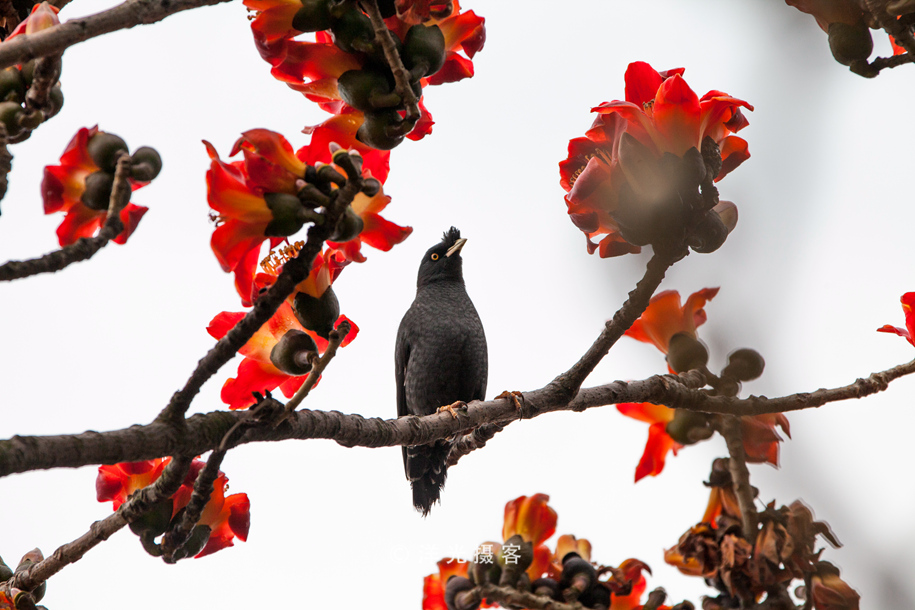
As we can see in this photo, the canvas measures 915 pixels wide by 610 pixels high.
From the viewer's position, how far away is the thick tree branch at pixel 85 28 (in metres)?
0.95

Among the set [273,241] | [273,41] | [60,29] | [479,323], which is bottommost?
[273,241]

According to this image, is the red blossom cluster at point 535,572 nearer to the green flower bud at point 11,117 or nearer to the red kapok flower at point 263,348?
the red kapok flower at point 263,348

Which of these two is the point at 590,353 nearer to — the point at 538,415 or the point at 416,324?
the point at 538,415

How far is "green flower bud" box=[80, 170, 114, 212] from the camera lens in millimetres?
1186

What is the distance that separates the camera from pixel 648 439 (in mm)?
1796

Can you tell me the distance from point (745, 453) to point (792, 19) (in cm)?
74

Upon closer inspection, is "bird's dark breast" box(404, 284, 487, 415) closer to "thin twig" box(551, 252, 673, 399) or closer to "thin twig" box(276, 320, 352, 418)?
"thin twig" box(551, 252, 673, 399)

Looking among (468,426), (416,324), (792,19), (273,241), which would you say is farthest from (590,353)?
(416,324)

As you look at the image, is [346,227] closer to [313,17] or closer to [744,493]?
[313,17]

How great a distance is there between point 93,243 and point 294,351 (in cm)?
43

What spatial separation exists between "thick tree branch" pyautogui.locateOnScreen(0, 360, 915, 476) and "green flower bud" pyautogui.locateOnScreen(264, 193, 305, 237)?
1.05 ft

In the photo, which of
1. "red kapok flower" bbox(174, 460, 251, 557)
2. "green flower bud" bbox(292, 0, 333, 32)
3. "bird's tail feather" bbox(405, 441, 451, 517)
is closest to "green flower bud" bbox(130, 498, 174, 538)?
"red kapok flower" bbox(174, 460, 251, 557)

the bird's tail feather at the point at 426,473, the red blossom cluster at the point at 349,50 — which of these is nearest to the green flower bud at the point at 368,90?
the red blossom cluster at the point at 349,50

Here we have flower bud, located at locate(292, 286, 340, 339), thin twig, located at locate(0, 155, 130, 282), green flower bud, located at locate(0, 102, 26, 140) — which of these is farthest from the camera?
flower bud, located at locate(292, 286, 340, 339)
